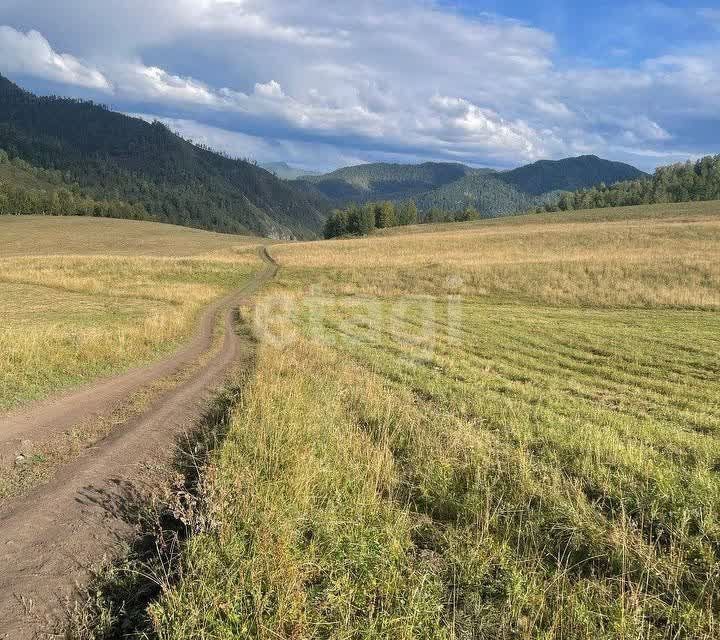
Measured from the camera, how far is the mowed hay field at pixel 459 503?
160 inches

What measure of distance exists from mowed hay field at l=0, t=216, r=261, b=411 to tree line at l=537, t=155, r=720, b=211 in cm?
13527

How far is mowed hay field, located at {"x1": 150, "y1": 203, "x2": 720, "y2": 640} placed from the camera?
4.05 meters

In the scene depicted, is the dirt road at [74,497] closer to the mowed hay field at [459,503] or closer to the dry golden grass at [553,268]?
the mowed hay field at [459,503]

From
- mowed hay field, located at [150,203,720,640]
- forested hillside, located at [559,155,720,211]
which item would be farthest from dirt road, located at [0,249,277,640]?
forested hillside, located at [559,155,720,211]

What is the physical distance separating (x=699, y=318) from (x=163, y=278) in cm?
4260

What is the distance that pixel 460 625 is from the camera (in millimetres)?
4129

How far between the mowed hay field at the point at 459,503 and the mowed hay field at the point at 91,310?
4922 millimetres

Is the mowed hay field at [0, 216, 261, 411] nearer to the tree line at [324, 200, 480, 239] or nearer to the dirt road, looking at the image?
the dirt road

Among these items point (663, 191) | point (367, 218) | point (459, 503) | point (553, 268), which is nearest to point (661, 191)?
point (663, 191)

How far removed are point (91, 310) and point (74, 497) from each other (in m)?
21.6

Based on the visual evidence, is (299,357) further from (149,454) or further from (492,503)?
(492,503)

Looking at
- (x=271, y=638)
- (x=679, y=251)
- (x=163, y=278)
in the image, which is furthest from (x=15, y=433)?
(x=679, y=251)

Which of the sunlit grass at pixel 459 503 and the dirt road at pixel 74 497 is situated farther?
the dirt road at pixel 74 497

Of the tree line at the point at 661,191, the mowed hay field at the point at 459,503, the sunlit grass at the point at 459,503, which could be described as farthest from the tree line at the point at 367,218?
the sunlit grass at the point at 459,503
